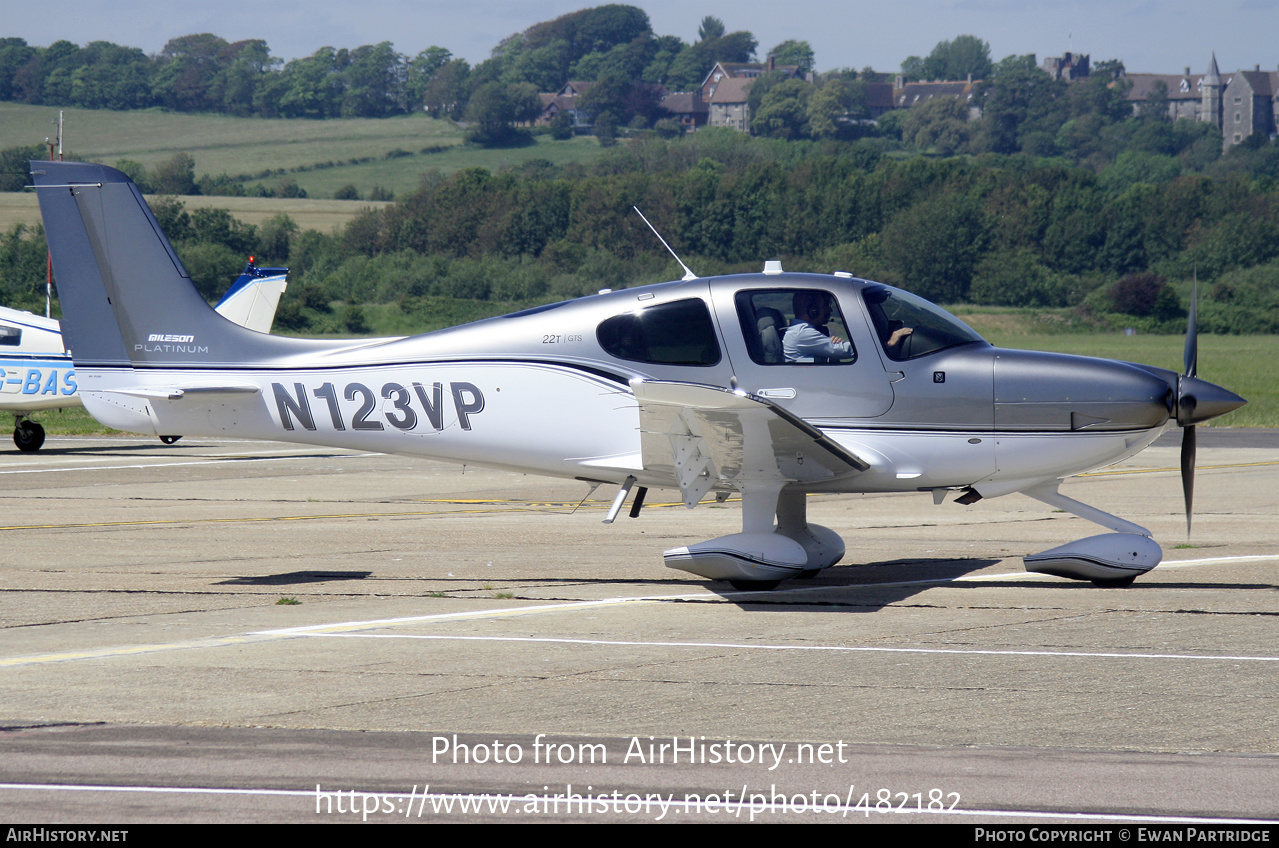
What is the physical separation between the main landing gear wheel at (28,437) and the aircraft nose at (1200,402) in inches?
778

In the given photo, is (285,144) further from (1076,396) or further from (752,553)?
(1076,396)

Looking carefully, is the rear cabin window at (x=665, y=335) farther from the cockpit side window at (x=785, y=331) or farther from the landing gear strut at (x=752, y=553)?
the landing gear strut at (x=752, y=553)

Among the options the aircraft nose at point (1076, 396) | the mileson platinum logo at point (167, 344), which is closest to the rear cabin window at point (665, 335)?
the aircraft nose at point (1076, 396)

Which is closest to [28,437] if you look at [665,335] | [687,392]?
[665,335]

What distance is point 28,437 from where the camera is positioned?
23.2 meters

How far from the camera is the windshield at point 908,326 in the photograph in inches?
387

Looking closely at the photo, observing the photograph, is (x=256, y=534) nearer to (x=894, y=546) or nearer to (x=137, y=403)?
(x=137, y=403)

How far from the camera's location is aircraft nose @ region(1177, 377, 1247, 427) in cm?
956

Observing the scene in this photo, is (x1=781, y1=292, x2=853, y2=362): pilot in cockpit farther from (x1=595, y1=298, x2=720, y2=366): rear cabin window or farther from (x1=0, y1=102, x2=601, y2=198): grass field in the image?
(x1=0, y1=102, x2=601, y2=198): grass field

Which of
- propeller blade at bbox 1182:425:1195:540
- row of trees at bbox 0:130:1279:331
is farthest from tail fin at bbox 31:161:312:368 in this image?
row of trees at bbox 0:130:1279:331

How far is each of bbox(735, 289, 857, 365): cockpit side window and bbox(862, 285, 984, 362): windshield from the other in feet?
1.05

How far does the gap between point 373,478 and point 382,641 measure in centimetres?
1164

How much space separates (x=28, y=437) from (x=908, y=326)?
1840cm

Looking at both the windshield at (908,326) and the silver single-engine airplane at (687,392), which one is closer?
the silver single-engine airplane at (687,392)
